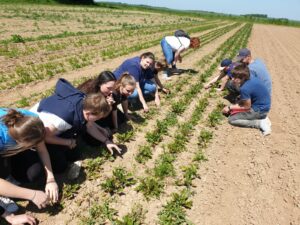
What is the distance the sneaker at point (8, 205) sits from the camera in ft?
11.6

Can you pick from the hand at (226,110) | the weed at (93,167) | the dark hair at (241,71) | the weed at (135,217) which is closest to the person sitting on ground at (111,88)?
the weed at (93,167)

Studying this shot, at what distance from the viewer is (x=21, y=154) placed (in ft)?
12.8

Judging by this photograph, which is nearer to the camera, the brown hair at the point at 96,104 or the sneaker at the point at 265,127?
the brown hair at the point at 96,104

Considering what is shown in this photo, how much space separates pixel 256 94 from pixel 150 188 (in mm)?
3372

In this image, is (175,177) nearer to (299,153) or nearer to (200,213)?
(200,213)

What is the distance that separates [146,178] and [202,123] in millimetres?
2611

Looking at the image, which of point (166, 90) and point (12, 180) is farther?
point (166, 90)

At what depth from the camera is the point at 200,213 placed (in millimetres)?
4105

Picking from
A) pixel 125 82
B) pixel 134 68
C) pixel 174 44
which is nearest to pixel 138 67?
pixel 134 68

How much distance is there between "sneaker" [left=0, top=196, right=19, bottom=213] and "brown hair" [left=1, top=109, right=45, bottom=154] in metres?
0.71

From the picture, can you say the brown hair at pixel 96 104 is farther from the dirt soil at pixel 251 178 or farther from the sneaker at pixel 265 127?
the sneaker at pixel 265 127

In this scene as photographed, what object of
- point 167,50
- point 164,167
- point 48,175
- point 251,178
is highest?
point 167,50

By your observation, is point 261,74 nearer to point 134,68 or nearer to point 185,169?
point 134,68

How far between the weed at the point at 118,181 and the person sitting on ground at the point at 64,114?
664mm
